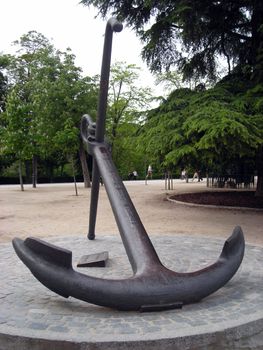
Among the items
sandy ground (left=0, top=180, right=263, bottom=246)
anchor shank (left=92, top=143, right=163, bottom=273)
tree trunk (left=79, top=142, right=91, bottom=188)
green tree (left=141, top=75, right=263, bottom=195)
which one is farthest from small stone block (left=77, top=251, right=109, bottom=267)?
tree trunk (left=79, top=142, right=91, bottom=188)

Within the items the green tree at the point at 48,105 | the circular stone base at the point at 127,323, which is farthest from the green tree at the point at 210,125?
the green tree at the point at 48,105

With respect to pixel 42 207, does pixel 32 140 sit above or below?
above

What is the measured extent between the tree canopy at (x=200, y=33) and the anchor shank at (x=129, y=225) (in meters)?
7.90

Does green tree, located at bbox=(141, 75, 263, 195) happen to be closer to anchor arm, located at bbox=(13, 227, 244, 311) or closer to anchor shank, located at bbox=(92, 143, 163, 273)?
anchor shank, located at bbox=(92, 143, 163, 273)

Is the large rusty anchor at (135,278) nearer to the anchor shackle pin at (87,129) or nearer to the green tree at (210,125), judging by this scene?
the anchor shackle pin at (87,129)

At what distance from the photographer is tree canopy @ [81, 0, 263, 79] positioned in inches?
452

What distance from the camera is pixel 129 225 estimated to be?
3537 millimetres

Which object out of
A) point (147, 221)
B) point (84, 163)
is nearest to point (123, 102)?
point (84, 163)

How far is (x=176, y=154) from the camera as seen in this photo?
30.2 feet

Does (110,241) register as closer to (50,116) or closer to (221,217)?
(221,217)

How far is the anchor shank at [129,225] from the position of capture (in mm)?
3230

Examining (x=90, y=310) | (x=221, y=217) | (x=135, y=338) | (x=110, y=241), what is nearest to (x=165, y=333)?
(x=135, y=338)

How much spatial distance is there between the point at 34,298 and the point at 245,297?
75.5 inches

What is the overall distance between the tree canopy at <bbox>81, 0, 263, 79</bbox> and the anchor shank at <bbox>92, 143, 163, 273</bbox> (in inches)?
311
